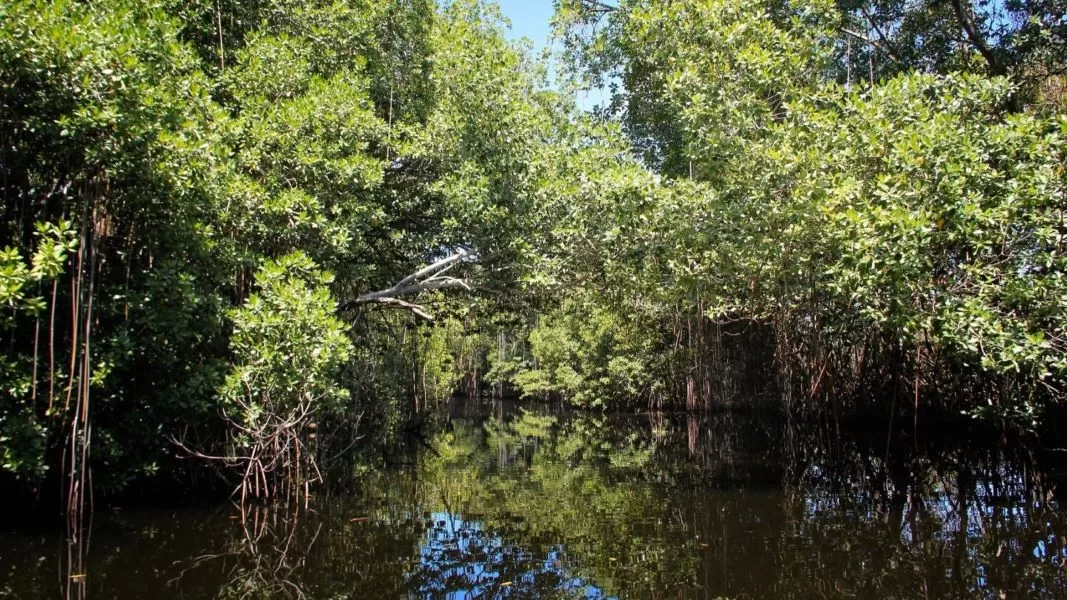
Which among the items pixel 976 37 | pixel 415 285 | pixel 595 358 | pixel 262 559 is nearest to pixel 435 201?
pixel 415 285

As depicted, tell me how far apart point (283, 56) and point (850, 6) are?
7.41 m

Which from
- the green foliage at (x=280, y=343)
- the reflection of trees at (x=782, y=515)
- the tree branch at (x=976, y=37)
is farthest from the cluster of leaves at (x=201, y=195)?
the tree branch at (x=976, y=37)

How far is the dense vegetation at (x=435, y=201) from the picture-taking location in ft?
17.2

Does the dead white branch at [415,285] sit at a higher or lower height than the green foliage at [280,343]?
higher

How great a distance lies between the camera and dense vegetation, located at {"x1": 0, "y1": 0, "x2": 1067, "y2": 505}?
5230 millimetres

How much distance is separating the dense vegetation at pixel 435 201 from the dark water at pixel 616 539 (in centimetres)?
81

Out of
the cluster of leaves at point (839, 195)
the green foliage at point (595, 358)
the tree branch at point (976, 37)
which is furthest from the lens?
the green foliage at point (595, 358)

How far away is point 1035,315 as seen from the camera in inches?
216

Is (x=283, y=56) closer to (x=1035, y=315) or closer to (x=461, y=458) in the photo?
(x=461, y=458)

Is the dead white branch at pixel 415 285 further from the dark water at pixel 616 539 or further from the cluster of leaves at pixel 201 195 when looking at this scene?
the dark water at pixel 616 539

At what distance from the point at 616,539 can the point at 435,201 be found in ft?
16.6

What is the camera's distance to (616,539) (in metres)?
5.16

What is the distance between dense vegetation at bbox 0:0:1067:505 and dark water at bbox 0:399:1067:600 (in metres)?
0.81

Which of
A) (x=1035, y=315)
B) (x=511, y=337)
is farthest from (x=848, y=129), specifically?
(x=511, y=337)
